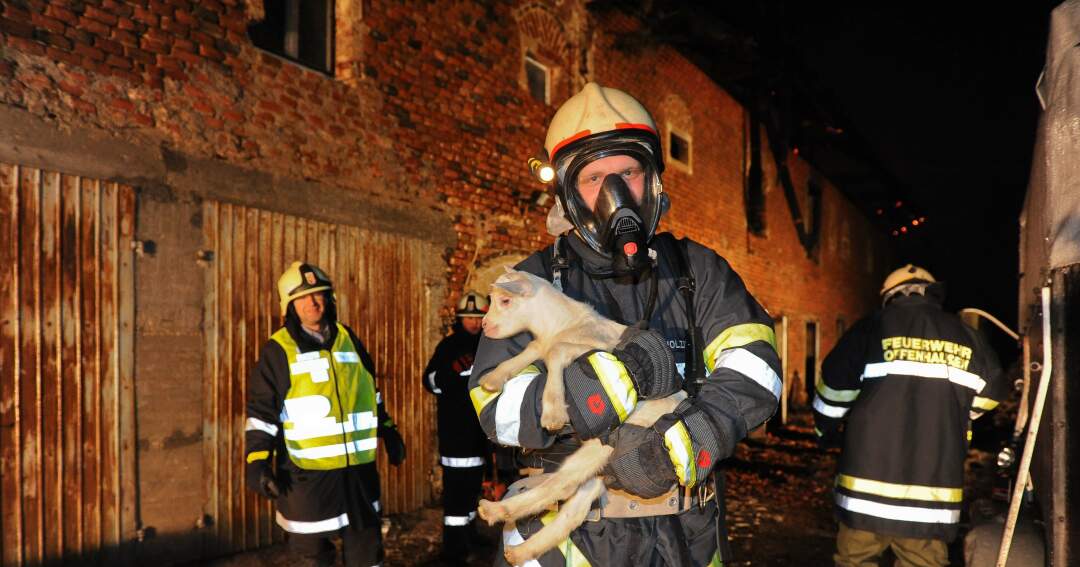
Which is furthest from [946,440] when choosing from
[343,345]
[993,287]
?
[993,287]

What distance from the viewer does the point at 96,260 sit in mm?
4348

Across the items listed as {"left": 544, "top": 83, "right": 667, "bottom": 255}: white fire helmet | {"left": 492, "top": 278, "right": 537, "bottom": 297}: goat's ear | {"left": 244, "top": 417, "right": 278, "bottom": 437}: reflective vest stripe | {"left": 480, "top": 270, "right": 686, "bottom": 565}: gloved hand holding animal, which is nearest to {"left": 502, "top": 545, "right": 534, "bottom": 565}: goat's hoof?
{"left": 480, "top": 270, "right": 686, "bottom": 565}: gloved hand holding animal

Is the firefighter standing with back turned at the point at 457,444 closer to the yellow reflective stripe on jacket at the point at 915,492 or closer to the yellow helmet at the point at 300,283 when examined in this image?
the yellow helmet at the point at 300,283

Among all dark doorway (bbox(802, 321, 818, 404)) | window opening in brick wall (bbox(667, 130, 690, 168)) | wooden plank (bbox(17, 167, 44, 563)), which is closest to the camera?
wooden plank (bbox(17, 167, 44, 563))

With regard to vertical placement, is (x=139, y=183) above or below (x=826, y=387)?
above

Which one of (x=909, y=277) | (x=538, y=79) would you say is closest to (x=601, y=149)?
(x=909, y=277)

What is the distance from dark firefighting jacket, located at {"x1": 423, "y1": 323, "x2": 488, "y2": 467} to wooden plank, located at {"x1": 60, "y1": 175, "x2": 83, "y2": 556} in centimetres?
254

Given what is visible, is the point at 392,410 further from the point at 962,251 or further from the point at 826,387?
the point at 962,251

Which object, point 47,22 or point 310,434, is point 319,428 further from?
point 47,22

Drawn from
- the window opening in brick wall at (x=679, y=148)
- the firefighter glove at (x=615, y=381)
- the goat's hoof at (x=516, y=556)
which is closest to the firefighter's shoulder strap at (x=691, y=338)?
the firefighter glove at (x=615, y=381)

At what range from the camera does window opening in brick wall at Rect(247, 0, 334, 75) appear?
19.1 feet

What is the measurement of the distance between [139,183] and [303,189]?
1347 millimetres

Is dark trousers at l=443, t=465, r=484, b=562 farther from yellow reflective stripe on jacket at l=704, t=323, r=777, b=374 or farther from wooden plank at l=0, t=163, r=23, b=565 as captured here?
yellow reflective stripe on jacket at l=704, t=323, r=777, b=374

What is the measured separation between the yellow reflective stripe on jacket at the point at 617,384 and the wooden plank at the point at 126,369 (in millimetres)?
3952
